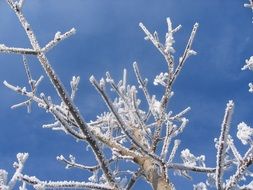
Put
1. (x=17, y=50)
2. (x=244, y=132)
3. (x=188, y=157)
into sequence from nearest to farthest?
(x=244, y=132) → (x=17, y=50) → (x=188, y=157)

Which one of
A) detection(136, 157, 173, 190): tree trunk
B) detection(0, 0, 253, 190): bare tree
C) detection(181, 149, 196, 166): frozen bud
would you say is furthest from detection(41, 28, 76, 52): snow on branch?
detection(181, 149, 196, 166): frozen bud

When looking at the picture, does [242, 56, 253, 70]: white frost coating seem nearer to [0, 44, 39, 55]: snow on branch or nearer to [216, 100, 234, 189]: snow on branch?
[216, 100, 234, 189]: snow on branch

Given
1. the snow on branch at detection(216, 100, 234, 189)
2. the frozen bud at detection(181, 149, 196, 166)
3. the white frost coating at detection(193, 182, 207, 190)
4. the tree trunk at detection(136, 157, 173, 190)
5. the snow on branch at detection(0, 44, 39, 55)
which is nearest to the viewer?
the snow on branch at detection(216, 100, 234, 189)

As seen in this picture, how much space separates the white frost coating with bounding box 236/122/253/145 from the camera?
3688 millimetres

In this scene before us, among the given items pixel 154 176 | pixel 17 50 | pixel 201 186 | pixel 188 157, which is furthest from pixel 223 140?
pixel 188 157

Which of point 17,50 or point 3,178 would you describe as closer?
point 3,178

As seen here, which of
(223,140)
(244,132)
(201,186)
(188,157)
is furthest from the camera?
(188,157)

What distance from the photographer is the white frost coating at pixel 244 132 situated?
3.69 m

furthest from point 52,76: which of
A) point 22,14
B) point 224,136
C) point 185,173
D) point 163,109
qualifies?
point 185,173

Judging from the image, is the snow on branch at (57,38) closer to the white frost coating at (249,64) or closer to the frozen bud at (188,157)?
the white frost coating at (249,64)

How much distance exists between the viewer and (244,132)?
371 cm

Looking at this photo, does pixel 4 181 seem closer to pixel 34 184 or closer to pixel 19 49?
pixel 34 184

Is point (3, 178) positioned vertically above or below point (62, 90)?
below

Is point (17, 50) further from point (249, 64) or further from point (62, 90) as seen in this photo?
point (249, 64)
